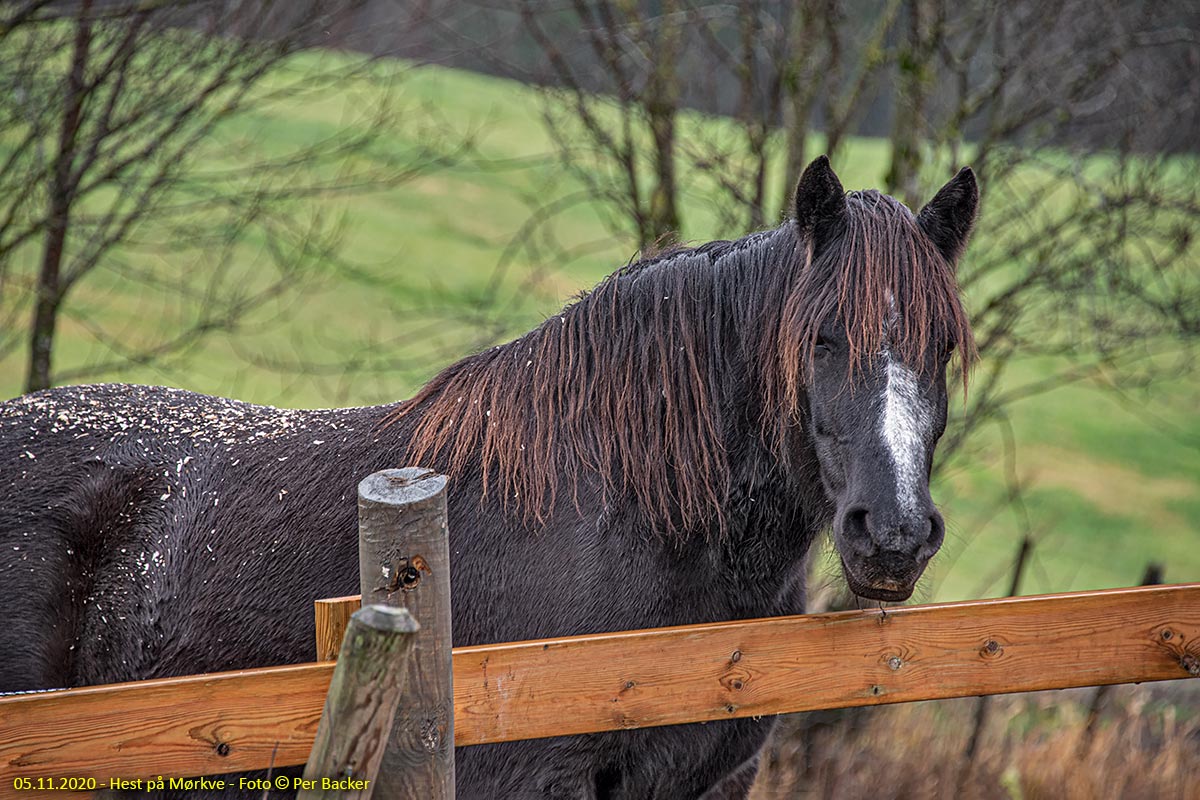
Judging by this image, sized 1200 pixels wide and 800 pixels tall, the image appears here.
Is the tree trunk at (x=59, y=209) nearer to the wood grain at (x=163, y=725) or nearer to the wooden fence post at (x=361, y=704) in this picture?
the wood grain at (x=163, y=725)

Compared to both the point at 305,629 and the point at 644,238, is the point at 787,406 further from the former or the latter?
the point at 644,238

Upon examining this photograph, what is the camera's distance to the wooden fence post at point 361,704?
6.45 feet

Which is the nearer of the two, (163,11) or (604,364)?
(604,364)

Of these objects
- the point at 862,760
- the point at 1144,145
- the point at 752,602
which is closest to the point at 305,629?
the point at 752,602

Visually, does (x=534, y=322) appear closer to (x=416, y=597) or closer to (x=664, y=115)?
(x=664, y=115)

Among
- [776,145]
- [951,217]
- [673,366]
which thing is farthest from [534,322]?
[951,217]

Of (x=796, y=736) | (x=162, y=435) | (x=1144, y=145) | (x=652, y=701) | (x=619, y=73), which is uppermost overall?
(x=619, y=73)

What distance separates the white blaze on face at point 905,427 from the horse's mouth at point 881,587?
0.20 m

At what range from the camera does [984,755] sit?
572 centimetres

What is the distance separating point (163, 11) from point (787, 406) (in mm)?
4406

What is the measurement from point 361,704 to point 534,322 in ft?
26.8

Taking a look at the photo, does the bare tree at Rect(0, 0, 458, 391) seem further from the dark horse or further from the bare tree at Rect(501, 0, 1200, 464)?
the dark horse

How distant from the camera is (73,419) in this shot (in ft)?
11.6

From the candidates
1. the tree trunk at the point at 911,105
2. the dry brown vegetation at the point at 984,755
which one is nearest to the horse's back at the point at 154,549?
the dry brown vegetation at the point at 984,755
